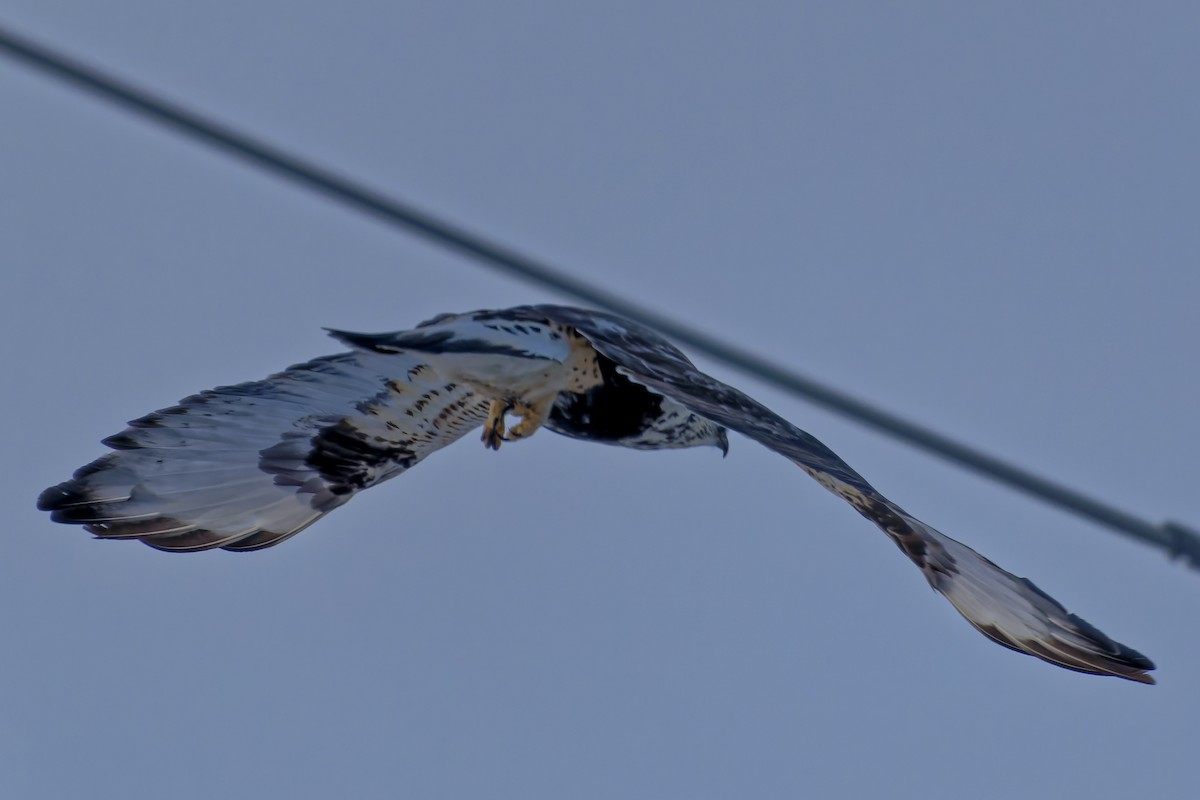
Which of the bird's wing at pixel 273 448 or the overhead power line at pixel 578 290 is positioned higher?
the overhead power line at pixel 578 290

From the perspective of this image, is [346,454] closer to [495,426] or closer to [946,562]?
[495,426]

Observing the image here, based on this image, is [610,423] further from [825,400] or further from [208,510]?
[825,400]

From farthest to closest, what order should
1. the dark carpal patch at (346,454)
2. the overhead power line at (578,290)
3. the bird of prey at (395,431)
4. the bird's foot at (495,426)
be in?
the dark carpal patch at (346,454)
the bird's foot at (495,426)
the bird of prey at (395,431)
the overhead power line at (578,290)

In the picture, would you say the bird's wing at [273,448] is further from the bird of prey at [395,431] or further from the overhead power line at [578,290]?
the overhead power line at [578,290]

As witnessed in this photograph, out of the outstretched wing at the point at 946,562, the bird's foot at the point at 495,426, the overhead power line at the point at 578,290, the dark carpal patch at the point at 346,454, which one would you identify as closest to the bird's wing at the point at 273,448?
the dark carpal patch at the point at 346,454

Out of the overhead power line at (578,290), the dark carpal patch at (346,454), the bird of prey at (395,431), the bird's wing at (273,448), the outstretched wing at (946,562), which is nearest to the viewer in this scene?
the overhead power line at (578,290)

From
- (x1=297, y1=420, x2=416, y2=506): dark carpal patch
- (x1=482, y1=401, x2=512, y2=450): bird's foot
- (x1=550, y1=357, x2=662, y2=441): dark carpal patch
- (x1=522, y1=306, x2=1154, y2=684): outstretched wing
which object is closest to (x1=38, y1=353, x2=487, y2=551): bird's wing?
(x1=297, y1=420, x2=416, y2=506): dark carpal patch

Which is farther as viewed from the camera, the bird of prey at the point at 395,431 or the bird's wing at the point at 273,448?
the bird's wing at the point at 273,448

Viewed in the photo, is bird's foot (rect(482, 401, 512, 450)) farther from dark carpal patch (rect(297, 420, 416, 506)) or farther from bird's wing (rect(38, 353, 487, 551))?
dark carpal patch (rect(297, 420, 416, 506))

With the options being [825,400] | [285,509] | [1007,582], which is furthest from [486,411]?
[825,400]
